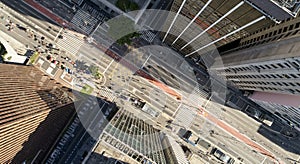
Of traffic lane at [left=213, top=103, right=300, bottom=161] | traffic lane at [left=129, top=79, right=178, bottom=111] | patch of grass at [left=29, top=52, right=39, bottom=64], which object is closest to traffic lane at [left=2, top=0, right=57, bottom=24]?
patch of grass at [left=29, top=52, right=39, bottom=64]

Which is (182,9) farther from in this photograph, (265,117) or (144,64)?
(265,117)

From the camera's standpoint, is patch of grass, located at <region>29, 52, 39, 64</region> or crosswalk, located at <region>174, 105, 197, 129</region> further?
crosswalk, located at <region>174, 105, 197, 129</region>

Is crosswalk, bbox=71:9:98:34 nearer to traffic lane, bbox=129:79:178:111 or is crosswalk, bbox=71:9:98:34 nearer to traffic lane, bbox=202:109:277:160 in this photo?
traffic lane, bbox=129:79:178:111

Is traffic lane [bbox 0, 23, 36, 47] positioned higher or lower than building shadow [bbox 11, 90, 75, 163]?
higher

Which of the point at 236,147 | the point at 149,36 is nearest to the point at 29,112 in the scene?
the point at 149,36

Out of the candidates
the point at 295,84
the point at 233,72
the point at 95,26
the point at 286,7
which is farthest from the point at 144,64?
the point at 286,7

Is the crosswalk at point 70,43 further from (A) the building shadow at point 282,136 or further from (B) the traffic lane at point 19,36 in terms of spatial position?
(A) the building shadow at point 282,136
